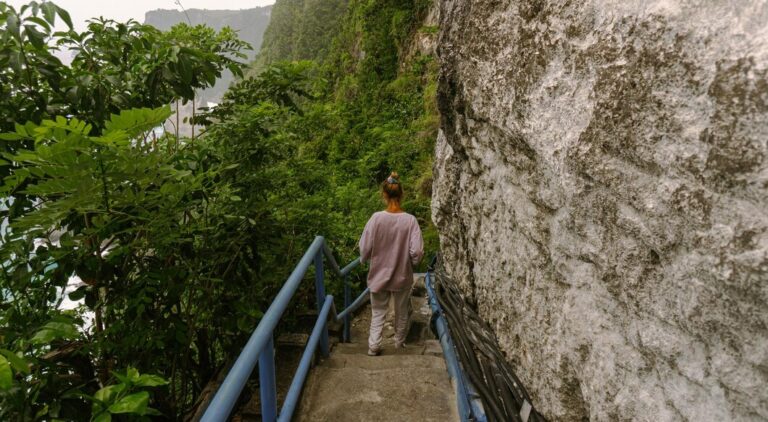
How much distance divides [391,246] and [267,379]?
198 cm

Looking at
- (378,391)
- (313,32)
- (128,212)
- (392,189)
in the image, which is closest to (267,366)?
(128,212)

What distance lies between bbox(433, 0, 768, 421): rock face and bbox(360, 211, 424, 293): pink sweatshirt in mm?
1825

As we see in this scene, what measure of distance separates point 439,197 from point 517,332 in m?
1.30

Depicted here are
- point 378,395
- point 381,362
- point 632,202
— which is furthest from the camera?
point 381,362

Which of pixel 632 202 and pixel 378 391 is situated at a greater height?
pixel 632 202

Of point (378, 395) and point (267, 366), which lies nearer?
point (267, 366)

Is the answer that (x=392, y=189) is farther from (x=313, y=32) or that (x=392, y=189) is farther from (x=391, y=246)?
(x=313, y=32)

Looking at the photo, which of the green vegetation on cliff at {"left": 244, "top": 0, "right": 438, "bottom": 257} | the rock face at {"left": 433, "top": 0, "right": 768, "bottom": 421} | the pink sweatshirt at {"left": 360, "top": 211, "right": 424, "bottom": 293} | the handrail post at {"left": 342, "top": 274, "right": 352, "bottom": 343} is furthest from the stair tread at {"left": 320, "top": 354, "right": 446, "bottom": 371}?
the green vegetation on cliff at {"left": 244, "top": 0, "right": 438, "bottom": 257}

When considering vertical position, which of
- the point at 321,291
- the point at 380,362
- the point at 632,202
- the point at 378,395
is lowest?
the point at 380,362

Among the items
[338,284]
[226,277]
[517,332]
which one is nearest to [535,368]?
[517,332]

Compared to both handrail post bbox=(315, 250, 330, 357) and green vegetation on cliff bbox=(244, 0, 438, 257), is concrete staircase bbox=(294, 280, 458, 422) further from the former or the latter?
green vegetation on cliff bbox=(244, 0, 438, 257)

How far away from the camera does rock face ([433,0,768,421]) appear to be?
0.81m

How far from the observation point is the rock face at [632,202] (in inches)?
31.8

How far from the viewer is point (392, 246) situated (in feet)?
12.3
